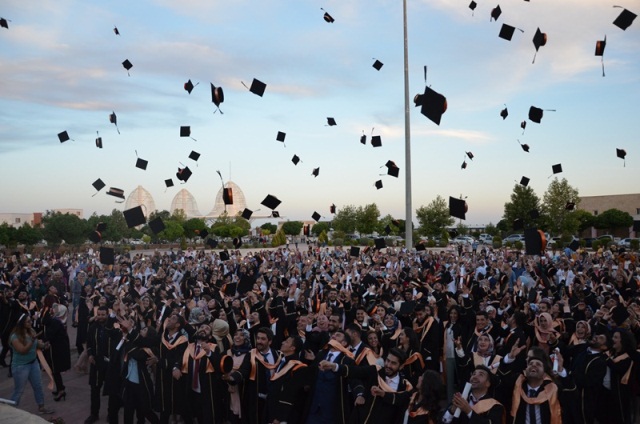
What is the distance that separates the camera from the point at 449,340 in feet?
28.3

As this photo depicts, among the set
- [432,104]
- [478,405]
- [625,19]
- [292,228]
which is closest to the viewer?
[478,405]

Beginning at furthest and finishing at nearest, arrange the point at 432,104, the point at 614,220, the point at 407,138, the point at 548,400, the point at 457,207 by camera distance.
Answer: the point at 614,220
the point at 407,138
the point at 457,207
the point at 432,104
the point at 548,400

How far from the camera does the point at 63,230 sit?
53625mm

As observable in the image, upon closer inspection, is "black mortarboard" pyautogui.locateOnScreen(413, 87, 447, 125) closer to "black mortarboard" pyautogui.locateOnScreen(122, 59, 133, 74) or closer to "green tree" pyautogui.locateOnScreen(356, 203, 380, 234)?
"black mortarboard" pyautogui.locateOnScreen(122, 59, 133, 74)

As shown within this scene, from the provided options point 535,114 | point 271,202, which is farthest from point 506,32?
point 271,202

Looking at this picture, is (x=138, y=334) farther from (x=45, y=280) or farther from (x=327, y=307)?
(x=45, y=280)

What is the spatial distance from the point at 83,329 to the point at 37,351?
15.0 ft

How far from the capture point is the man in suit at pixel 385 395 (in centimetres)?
541

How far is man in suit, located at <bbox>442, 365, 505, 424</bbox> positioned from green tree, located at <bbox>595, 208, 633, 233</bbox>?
71164 millimetres

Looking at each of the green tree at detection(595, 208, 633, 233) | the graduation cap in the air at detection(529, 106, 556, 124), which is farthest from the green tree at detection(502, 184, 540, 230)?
the graduation cap in the air at detection(529, 106, 556, 124)

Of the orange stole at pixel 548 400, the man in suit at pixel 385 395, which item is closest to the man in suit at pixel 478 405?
the orange stole at pixel 548 400

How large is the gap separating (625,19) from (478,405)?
508 inches

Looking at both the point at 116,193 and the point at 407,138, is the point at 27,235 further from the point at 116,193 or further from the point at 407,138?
the point at 116,193

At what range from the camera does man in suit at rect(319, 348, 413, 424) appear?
17.8ft
